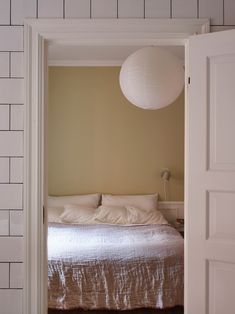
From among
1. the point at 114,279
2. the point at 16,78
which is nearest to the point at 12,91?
the point at 16,78

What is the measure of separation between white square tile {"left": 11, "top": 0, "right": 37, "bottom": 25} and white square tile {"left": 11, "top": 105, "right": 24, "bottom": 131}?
475mm

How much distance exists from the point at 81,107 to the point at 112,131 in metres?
0.54

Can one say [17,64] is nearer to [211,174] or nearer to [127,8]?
[127,8]

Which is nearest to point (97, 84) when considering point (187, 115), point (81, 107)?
point (81, 107)

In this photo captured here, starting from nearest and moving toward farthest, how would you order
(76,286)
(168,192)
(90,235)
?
(76,286) < (90,235) < (168,192)

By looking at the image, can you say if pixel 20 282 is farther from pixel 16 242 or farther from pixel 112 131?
pixel 112 131

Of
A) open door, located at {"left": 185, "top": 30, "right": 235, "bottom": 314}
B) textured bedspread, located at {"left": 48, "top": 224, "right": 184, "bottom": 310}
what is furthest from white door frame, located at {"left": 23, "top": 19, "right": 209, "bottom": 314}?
textured bedspread, located at {"left": 48, "top": 224, "right": 184, "bottom": 310}

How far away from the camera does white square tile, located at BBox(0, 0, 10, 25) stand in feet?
7.25

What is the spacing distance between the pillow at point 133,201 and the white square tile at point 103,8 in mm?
3196

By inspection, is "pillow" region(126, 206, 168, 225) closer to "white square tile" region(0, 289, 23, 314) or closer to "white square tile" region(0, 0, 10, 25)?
"white square tile" region(0, 289, 23, 314)

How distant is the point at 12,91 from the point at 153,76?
92 centimetres

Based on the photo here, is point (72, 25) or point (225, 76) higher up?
point (72, 25)

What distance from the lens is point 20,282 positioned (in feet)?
7.24

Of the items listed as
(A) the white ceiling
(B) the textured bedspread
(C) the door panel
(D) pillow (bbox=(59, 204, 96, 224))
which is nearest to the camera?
(C) the door panel
